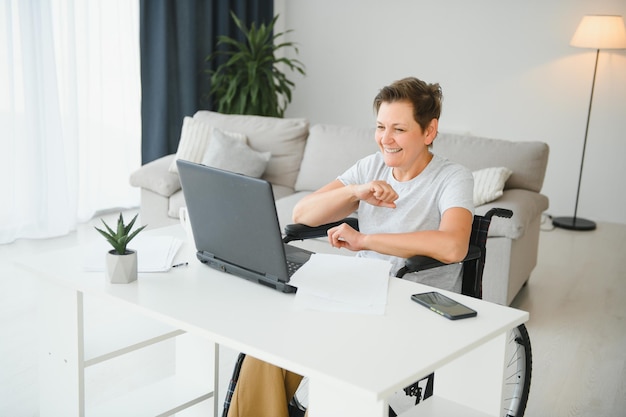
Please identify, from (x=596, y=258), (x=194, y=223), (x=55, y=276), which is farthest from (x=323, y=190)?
(x=596, y=258)

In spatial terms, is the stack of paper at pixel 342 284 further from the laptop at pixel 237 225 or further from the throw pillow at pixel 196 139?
the throw pillow at pixel 196 139

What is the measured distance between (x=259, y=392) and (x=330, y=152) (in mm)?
2313

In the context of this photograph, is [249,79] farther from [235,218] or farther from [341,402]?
[341,402]

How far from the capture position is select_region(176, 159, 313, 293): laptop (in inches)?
69.0

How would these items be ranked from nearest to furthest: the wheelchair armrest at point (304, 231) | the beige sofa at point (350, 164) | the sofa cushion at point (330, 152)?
the wheelchair armrest at point (304, 231)
the beige sofa at point (350, 164)
the sofa cushion at point (330, 152)

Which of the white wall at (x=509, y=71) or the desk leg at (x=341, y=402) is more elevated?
the white wall at (x=509, y=71)

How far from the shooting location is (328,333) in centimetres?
159

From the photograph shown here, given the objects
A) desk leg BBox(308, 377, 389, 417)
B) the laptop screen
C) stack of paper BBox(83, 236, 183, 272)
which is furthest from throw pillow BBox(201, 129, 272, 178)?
desk leg BBox(308, 377, 389, 417)

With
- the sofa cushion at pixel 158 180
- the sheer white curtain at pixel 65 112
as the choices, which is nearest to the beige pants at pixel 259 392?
the sofa cushion at pixel 158 180

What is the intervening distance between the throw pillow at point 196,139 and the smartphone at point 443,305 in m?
2.61

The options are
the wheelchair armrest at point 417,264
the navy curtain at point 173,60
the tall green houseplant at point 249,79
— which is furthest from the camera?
the tall green houseplant at point 249,79

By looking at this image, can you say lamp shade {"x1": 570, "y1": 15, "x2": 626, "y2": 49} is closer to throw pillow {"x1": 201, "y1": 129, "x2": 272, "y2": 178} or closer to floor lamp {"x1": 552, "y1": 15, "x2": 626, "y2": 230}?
floor lamp {"x1": 552, "y1": 15, "x2": 626, "y2": 230}

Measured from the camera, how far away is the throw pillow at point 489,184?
3.60 meters

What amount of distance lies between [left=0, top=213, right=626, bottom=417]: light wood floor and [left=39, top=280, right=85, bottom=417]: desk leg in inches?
6.1
